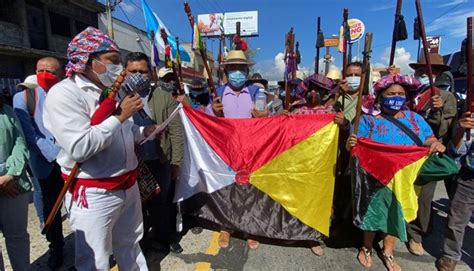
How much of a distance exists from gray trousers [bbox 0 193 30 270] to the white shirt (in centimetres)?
75

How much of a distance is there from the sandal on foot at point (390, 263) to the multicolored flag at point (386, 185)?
395 mm

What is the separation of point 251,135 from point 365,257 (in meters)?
1.84

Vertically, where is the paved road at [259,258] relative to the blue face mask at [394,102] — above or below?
below

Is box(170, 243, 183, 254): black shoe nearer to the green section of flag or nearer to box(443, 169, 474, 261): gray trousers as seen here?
the green section of flag

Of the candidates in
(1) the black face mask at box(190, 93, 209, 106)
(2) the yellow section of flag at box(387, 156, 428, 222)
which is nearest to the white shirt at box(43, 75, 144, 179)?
(2) the yellow section of flag at box(387, 156, 428, 222)

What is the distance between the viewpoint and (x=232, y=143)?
351 cm

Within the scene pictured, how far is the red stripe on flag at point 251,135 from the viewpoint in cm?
341

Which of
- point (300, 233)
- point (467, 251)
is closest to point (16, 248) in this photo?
point (300, 233)

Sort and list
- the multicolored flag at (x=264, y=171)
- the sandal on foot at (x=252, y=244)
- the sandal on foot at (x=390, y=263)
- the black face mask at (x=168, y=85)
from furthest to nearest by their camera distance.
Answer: the black face mask at (x=168, y=85), the sandal on foot at (x=252, y=244), the multicolored flag at (x=264, y=171), the sandal on foot at (x=390, y=263)

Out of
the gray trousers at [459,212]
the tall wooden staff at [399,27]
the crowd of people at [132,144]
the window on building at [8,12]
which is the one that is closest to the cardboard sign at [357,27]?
the crowd of people at [132,144]

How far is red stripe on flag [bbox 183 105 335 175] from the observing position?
134 inches

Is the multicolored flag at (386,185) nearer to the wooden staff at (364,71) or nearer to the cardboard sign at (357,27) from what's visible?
the wooden staff at (364,71)

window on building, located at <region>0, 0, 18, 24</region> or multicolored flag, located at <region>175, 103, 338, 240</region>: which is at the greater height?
window on building, located at <region>0, 0, 18, 24</region>

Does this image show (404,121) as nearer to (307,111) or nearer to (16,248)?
(307,111)
